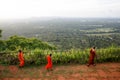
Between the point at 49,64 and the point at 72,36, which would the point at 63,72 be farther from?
the point at 72,36

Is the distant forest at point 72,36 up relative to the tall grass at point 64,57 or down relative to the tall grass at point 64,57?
down

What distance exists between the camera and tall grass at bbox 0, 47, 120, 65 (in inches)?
406

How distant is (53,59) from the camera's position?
10312mm

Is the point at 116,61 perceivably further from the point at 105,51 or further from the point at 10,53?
the point at 10,53

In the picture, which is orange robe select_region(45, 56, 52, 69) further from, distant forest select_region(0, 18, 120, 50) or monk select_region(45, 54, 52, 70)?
distant forest select_region(0, 18, 120, 50)

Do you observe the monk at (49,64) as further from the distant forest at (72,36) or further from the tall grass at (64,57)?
the distant forest at (72,36)

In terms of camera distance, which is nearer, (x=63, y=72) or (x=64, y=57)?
(x=63, y=72)

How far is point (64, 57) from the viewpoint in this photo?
10375 millimetres

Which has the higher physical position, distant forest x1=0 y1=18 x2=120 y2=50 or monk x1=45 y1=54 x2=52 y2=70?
monk x1=45 y1=54 x2=52 y2=70

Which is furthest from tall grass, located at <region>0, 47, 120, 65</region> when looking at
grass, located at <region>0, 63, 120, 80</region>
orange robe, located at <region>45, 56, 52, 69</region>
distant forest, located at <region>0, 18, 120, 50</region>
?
distant forest, located at <region>0, 18, 120, 50</region>

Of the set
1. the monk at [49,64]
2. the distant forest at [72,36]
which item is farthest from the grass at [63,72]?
the distant forest at [72,36]

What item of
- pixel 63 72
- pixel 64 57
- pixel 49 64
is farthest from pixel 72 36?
pixel 63 72

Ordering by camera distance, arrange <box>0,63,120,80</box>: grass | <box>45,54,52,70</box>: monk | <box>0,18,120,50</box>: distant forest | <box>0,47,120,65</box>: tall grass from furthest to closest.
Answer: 1. <box>0,18,120,50</box>: distant forest
2. <box>0,47,120,65</box>: tall grass
3. <box>45,54,52,70</box>: monk
4. <box>0,63,120,80</box>: grass

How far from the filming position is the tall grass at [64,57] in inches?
406
